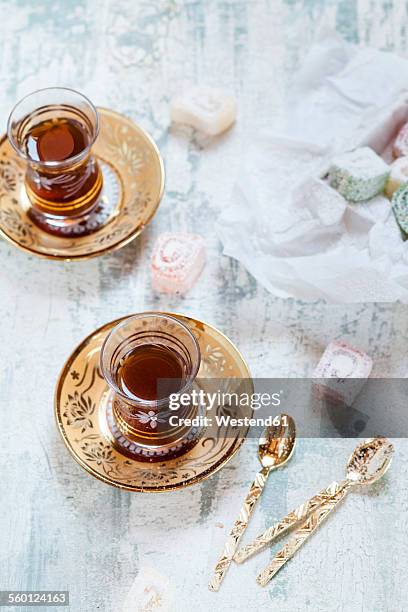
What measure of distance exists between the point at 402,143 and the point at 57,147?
576mm

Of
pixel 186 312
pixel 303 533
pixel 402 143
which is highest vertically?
pixel 402 143

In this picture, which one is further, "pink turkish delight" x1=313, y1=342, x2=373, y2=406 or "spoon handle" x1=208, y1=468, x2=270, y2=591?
"pink turkish delight" x1=313, y1=342, x2=373, y2=406

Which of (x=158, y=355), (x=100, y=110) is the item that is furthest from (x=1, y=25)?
(x=158, y=355)

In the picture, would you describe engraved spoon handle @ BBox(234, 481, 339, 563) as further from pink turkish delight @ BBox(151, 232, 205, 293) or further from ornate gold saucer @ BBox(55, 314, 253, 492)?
pink turkish delight @ BBox(151, 232, 205, 293)

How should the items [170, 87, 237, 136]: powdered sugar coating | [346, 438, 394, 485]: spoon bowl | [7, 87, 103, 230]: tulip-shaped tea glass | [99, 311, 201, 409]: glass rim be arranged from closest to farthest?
[99, 311, 201, 409]: glass rim < [346, 438, 394, 485]: spoon bowl < [7, 87, 103, 230]: tulip-shaped tea glass < [170, 87, 237, 136]: powdered sugar coating

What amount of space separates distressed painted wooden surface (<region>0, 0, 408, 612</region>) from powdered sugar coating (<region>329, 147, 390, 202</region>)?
0.18 meters

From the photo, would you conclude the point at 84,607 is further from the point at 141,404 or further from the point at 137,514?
the point at 141,404

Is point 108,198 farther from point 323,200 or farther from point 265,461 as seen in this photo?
point 265,461

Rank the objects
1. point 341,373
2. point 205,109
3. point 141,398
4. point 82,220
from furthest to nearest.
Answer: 1. point 205,109
2. point 82,220
3. point 341,373
4. point 141,398

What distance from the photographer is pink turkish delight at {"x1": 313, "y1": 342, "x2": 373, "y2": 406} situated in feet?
4.41

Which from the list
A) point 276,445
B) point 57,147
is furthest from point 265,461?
point 57,147

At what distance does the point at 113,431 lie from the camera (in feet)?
4.20

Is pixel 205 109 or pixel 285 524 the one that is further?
pixel 205 109

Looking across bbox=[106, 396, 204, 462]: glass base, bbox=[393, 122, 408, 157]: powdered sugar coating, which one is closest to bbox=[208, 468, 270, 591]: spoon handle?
bbox=[106, 396, 204, 462]: glass base
